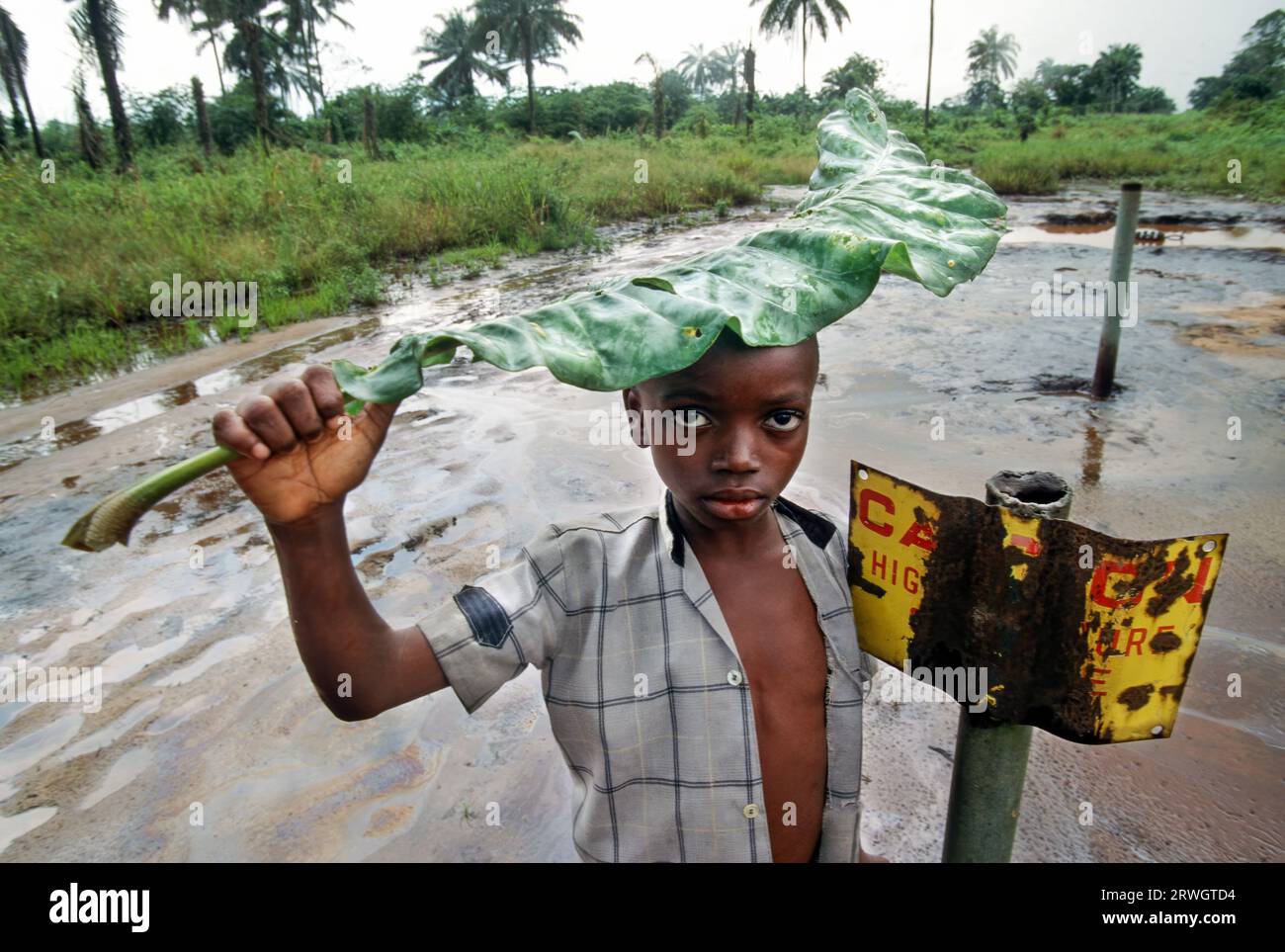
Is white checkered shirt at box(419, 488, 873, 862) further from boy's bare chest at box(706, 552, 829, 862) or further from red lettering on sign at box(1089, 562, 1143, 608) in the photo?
red lettering on sign at box(1089, 562, 1143, 608)

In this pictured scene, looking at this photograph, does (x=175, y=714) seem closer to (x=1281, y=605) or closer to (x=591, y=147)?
(x=1281, y=605)

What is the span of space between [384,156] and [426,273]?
37.1 feet

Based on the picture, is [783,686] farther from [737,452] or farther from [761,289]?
[761,289]

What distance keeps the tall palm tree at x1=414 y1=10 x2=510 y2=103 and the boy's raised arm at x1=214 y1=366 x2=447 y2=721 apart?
3741 centimetres

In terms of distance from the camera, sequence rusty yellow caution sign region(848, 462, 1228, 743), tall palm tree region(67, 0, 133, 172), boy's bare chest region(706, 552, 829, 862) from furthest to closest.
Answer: tall palm tree region(67, 0, 133, 172)
boy's bare chest region(706, 552, 829, 862)
rusty yellow caution sign region(848, 462, 1228, 743)

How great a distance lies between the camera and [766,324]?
3.10 feet

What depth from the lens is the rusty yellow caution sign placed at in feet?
2.75

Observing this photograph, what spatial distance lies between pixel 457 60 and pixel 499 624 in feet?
129

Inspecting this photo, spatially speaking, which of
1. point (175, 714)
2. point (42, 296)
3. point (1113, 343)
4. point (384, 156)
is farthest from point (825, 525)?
point (384, 156)

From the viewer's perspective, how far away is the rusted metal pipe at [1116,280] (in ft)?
14.2

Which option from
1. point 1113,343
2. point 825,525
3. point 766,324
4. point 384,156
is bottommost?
point 1113,343

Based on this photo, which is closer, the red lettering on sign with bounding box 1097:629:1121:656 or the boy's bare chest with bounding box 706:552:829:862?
the red lettering on sign with bounding box 1097:629:1121:656

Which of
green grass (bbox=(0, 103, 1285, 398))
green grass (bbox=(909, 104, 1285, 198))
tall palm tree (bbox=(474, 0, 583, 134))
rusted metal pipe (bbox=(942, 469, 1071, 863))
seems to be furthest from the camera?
tall palm tree (bbox=(474, 0, 583, 134))

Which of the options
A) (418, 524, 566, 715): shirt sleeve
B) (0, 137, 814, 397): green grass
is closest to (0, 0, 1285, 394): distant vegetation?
(0, 137, 814, 397): green grass
